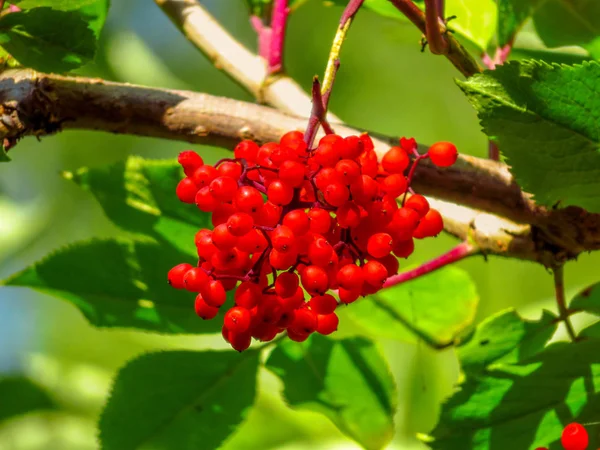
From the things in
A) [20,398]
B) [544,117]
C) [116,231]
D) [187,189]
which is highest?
[544,117]

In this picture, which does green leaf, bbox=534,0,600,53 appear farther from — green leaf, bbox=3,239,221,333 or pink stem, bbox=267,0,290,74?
green leaf, bbox=3,239,221,333

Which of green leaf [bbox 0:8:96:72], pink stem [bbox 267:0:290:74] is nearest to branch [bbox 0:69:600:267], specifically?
green leaf [bbox 0:8:96:72]

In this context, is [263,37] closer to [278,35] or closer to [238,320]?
[278,35]

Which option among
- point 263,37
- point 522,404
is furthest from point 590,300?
point 263,37

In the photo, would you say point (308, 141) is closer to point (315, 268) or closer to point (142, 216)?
point (315, 268)

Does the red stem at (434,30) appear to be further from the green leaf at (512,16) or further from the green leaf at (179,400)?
the green leaf at (179,400)

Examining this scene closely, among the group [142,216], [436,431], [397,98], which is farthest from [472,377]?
[397,98]
